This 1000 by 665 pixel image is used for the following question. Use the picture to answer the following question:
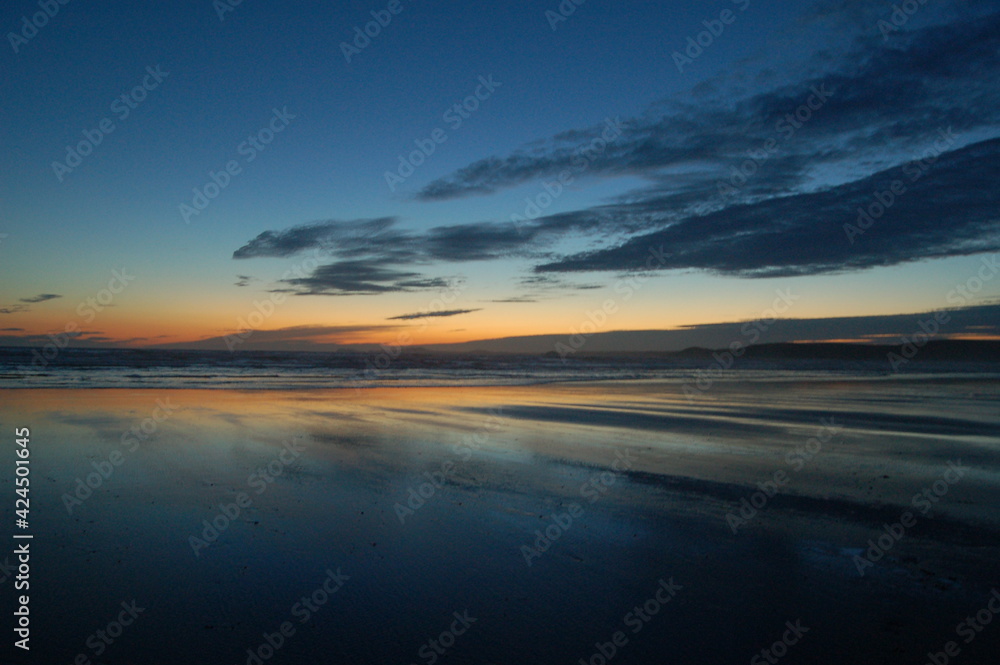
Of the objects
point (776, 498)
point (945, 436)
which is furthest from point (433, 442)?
point (945, 436)

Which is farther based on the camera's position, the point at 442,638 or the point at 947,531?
the point at 947,531

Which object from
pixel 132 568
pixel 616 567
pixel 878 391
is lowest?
pixel 878 391

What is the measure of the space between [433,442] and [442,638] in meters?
8.97

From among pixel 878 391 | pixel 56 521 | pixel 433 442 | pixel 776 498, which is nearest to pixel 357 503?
pixel 56 521

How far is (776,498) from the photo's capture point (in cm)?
894

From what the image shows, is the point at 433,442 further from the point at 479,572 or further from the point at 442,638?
the point at 442,638

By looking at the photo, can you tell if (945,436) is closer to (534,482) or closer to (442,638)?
(534,482)

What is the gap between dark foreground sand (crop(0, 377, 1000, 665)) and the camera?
4.71 metres

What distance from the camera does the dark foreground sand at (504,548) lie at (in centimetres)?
471

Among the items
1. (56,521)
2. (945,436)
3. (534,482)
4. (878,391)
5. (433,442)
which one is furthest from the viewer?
(878,391)

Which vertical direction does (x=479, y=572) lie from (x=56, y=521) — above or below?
below

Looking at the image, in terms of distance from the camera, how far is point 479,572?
603cm

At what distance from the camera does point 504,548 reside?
671cm

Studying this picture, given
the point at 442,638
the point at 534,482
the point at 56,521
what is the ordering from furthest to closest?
the point at 534,482
the point at 56,521
the point at 442,638
